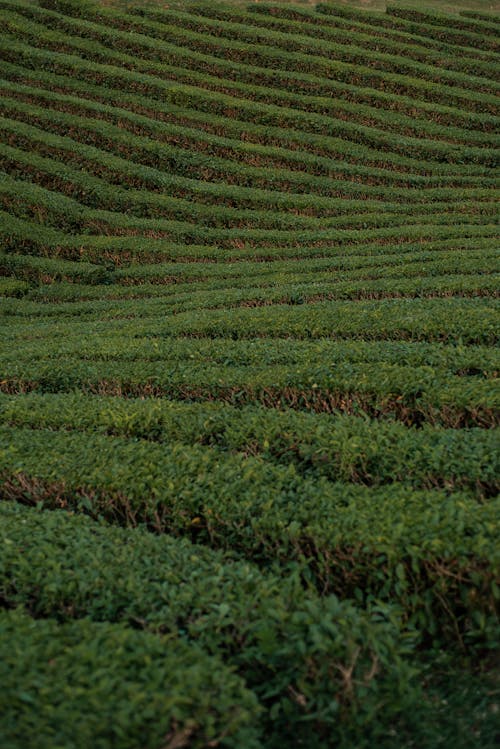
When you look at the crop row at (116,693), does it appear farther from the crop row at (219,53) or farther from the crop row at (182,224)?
the crop row at (219,53)

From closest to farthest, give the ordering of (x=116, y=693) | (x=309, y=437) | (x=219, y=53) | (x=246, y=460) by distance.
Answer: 1. (x=116, y=693)
2. (x=246, y=460)
3. (x=309, y=437)
4. (x=219, y=53)

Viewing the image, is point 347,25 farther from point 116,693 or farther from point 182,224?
point 116,693

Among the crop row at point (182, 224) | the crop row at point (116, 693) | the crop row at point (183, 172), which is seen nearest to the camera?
the crop row at point (116, 693)

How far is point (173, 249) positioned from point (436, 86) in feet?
68.7

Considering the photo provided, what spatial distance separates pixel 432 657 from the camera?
5.93m

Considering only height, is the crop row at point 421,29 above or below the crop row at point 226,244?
above

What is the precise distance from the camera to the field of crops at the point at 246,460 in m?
5.12

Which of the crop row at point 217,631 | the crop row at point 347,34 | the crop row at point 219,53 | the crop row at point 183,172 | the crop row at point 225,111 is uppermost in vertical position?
the crop row at point 347,34

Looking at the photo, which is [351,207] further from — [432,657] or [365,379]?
[432,657]

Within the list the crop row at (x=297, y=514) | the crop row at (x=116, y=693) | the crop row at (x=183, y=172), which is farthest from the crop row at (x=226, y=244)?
the crop row at (x=116, y=693)

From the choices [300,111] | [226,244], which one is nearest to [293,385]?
[226,244]

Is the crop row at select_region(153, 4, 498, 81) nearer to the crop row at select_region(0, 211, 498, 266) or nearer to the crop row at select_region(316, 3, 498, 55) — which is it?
the crop row at select_region(316, 3, 498, 55)

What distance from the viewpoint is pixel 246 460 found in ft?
26.7

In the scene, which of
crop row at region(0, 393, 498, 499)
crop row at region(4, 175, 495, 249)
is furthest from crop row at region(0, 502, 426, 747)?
crop row at region(4, 175, 495, 249)
